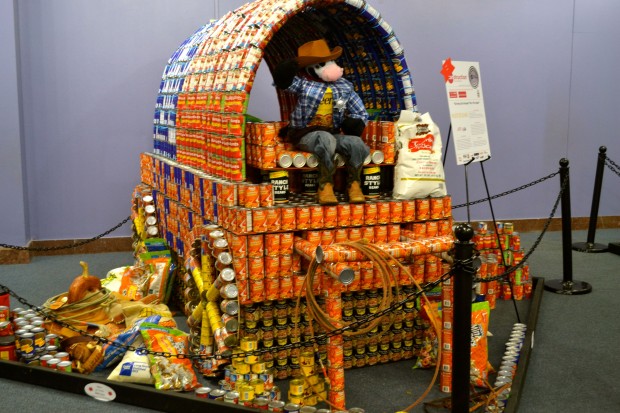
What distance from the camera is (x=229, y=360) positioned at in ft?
14.2

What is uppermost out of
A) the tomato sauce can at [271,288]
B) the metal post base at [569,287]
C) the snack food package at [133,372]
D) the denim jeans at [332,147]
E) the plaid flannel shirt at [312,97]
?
the plaid flannel shirt at [312,97]

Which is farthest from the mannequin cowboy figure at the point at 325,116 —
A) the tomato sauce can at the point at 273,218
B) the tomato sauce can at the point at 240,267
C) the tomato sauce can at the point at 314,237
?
the tomato sauce can at the point at 240,267

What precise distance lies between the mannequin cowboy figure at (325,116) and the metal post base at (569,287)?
2.78 m

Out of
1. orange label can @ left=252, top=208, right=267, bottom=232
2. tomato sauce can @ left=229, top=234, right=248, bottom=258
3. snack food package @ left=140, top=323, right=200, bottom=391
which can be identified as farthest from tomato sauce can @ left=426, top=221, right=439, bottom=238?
snack food package @ left=140, top=323, right=200, bottom=391

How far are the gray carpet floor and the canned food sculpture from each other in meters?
0.31

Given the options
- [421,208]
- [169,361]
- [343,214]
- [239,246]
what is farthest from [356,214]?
[169,361]

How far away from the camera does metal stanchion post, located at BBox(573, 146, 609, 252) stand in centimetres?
774

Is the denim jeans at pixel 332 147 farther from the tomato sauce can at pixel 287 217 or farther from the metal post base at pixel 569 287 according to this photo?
the metal post base at pixel 569 287

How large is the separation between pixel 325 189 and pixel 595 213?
185 inches

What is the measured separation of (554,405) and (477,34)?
564cm

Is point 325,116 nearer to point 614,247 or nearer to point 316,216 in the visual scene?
point 316,216

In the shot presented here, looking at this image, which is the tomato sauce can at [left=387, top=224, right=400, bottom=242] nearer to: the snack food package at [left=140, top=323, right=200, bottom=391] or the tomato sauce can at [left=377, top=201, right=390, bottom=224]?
the tomato sauce can at [left=377, top=201, right=390, bottom=224]

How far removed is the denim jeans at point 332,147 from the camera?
4508mm

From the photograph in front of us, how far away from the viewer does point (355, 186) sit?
181 inches
